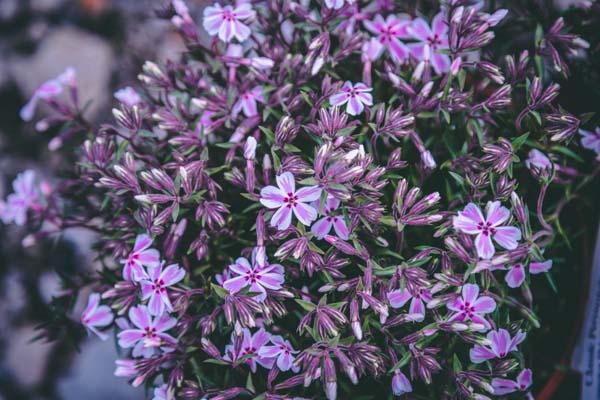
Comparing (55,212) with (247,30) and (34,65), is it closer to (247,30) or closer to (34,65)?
(247,30)

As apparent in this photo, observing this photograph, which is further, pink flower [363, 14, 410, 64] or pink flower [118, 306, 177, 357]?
pink flower [363, 14, 410, 64]

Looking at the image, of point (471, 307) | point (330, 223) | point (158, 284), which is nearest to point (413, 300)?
point (471, 307)

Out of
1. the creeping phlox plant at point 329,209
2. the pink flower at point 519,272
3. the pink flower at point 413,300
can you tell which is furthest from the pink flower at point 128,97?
the pink flower at point 519,272

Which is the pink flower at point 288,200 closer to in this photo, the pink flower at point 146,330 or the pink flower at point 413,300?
the pink flower at point 413,300

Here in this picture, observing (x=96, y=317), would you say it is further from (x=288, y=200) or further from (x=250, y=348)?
(x=288, y=200)

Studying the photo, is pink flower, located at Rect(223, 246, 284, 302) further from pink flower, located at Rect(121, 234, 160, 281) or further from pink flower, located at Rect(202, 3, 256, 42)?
pink flower, located at Rect(202, 3, 256, 42)

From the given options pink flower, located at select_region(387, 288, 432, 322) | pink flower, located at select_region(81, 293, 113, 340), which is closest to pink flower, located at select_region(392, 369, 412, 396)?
pink flower, located at select_region(387, 288, 432, 322)
